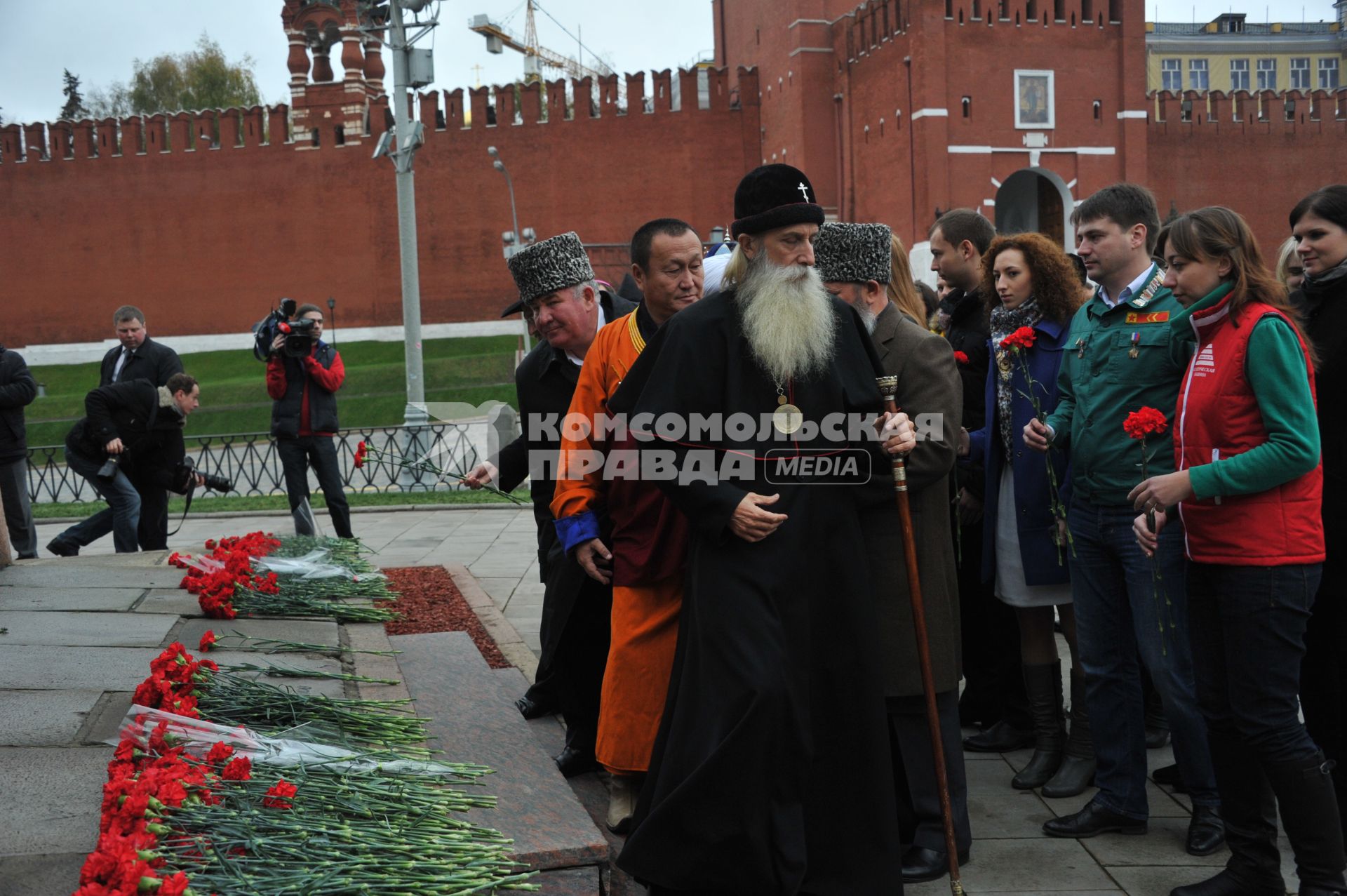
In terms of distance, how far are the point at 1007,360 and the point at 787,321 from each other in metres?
1.36

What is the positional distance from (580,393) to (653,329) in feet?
0.90

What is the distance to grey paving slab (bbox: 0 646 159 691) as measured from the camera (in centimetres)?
356

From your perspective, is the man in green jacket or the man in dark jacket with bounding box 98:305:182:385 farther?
the man in dark jacket with bounding box 98:305:182:385

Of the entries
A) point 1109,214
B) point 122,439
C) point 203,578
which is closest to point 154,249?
point 122,439

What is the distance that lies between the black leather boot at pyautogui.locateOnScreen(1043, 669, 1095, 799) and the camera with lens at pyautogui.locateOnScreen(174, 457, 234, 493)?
5431mm

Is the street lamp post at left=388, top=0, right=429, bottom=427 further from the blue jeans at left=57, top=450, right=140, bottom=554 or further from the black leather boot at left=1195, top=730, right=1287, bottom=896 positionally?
the black leather boot at left=1195, top=730, right=1287, bottom=896

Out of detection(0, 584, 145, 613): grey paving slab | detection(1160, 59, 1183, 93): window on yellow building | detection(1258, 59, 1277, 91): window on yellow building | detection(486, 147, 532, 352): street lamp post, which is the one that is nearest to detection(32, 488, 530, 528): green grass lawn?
detection(0, 584, 145, 613): grey paving slab

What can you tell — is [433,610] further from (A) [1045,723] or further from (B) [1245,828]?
(B) [1245,828]

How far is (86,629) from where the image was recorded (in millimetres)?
4312

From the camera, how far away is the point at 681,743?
269cm

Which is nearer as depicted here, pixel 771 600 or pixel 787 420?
pixel 771 600

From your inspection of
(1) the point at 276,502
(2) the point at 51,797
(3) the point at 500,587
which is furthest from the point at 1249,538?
(1) the point at 276,502

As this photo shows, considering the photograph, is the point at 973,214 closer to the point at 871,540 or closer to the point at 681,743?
the point at 871,540

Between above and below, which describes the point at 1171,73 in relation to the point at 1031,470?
above
